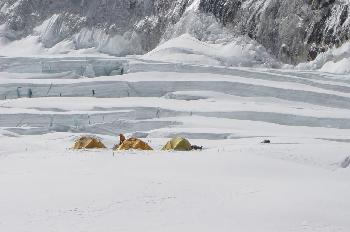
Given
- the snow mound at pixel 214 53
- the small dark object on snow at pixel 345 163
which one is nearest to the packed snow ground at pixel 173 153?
the small dark object on snow at pixel 345 163

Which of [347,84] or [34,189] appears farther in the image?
[347,84]

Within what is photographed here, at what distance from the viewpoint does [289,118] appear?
22.5 metres

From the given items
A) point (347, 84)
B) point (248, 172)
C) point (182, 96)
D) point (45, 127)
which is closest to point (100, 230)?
point (248, 172)

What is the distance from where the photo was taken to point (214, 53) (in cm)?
3086

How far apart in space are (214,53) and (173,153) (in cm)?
1691

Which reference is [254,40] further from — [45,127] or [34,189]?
[34,189]

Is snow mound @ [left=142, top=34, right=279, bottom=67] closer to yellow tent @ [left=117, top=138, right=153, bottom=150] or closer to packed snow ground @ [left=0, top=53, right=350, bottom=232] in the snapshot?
packed snow ground @ [left=0, top=53, right=350, bottom=232]

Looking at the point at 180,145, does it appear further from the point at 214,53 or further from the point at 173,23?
the point at 173,23

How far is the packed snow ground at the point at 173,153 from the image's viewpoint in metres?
8.70

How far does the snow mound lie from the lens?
30.0 meters

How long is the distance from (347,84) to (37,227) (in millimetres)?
20143

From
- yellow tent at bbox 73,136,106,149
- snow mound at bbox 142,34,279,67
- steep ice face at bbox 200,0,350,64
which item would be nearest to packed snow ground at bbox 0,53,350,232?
yellow tent at bbox 73,136,106,149

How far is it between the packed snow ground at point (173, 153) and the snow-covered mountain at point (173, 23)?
146 inches

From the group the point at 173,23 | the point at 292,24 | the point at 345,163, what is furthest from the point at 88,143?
the point at 173,23
